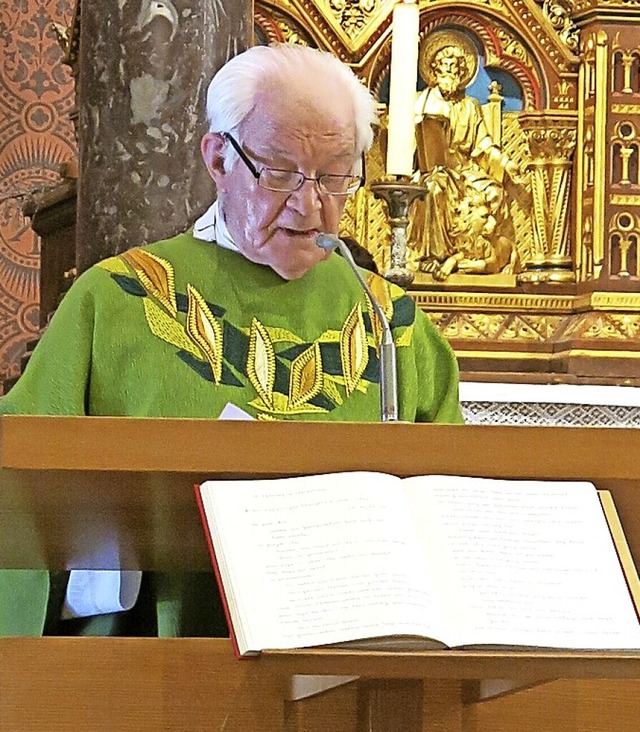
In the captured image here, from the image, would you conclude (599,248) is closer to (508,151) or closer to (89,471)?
(508,151)

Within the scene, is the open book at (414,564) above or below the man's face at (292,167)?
below

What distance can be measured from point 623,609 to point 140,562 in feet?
2.83

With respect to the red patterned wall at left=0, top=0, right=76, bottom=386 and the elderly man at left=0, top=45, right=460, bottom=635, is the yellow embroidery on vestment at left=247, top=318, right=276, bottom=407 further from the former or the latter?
the red patterned wall at left=0, top=0, right=76, bottom=386

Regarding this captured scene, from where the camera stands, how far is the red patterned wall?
7.62 metres

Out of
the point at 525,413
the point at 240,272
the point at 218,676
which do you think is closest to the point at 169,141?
the point at 240,272

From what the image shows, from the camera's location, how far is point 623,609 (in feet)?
6.84

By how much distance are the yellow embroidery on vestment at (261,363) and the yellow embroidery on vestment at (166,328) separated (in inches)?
4.3

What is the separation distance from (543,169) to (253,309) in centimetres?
253

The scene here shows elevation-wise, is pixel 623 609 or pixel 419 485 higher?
pixel 419 485

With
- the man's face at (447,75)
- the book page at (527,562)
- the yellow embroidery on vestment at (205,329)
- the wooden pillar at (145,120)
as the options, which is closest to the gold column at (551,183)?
the man's face at (447,75)

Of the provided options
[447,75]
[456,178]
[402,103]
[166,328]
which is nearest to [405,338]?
[166,328]

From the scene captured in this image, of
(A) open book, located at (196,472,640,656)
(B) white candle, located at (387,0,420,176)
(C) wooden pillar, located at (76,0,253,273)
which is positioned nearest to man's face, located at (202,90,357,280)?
(C) wooden pillar, located at (76,0,253,273)

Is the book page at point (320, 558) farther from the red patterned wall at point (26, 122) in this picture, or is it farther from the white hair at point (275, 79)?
the red patterned wall at point (26, 122)

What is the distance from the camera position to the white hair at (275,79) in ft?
11.1
